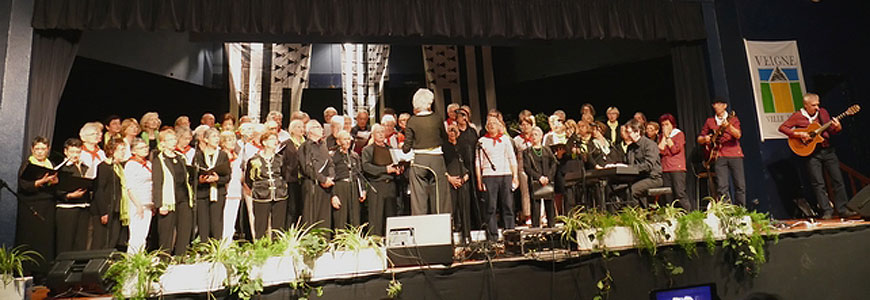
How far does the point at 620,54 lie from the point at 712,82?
228 centimetres

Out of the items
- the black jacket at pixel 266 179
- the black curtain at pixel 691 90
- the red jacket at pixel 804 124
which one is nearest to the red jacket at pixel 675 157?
the black curtain at pixel 691 90

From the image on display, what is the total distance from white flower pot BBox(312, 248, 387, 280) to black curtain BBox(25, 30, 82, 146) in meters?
4.41

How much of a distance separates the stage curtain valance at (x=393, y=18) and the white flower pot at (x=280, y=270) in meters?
4.10

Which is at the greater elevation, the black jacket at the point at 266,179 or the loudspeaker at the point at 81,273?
the black jacket at the point at 266,179

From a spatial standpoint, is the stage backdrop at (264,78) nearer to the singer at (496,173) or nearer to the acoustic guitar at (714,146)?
the singer at (496,173)

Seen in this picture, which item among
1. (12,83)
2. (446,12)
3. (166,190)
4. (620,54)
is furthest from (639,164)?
(12,83)

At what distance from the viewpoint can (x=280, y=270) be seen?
3.61 metres

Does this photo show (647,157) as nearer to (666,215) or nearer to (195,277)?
(666,215)

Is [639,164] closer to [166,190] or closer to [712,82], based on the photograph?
[712,82]

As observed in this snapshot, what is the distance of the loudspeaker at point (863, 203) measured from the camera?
219 inches

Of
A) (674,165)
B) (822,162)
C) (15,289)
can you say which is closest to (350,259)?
(15,289)

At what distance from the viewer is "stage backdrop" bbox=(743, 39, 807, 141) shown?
8.33 meters

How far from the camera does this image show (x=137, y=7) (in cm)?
651

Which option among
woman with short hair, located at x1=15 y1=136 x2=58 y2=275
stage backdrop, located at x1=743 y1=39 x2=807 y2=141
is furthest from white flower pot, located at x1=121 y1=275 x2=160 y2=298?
stage backdrop, located at x1=743 y1=39 x2=807 y2=141
